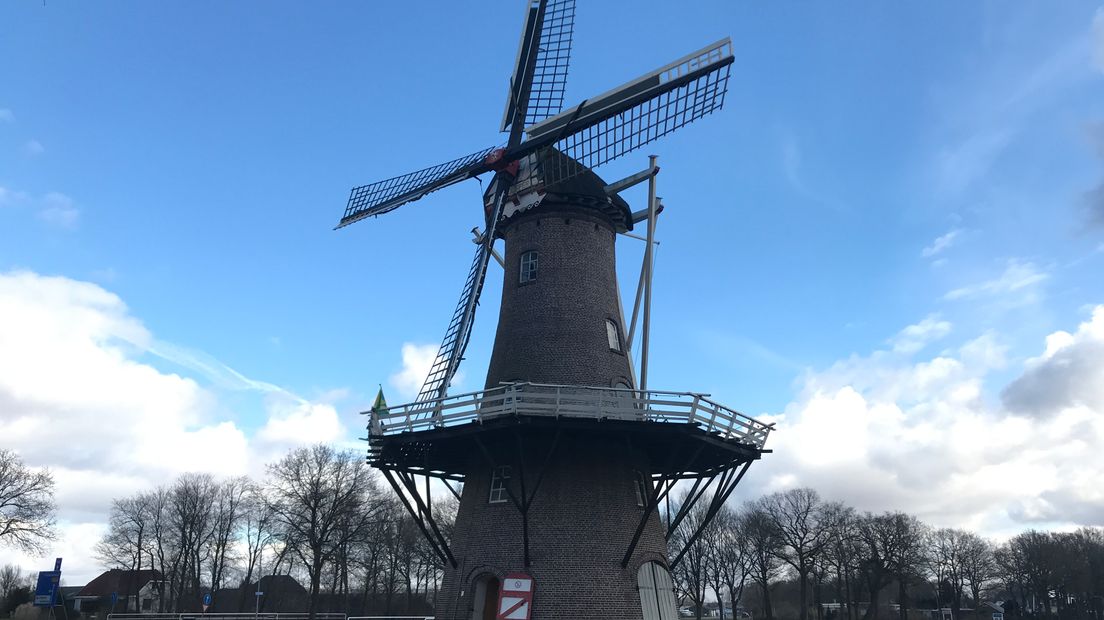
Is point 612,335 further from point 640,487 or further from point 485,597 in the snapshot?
point 485,597

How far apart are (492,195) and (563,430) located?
8797mm

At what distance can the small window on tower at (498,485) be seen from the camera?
18.0 m

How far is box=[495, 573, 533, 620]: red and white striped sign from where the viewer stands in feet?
53.3

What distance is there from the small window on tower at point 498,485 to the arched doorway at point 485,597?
1.74 metres

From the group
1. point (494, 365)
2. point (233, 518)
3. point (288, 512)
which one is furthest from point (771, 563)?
point (494, 365)

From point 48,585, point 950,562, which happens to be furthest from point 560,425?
point 950,562

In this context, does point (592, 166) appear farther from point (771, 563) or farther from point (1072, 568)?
point (1072, 568)

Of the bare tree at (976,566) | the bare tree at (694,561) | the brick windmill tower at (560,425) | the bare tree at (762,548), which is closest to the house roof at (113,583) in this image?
the bare tree at (694,561)

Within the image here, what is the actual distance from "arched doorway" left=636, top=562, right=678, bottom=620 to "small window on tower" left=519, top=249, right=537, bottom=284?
7990mm

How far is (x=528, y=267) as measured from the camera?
67.5 ft

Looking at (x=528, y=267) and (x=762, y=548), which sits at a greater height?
(x=528, y=267)

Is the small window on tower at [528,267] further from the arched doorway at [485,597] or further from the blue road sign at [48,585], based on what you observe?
the blue road sign at [48,585]

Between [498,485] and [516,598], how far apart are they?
283 cm

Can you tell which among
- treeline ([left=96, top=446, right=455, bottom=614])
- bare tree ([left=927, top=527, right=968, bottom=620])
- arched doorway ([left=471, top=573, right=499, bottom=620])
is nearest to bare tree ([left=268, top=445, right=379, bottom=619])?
A: treeline ([left=96, top=446, right=455, bottom=614])
